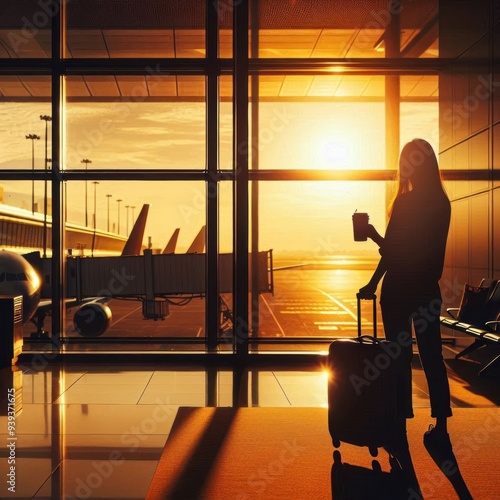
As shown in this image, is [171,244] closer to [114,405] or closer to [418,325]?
[114,405]

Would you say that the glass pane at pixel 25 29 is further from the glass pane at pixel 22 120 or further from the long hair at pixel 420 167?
the long hair at pixel 420 167

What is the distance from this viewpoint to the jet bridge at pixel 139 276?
495 inches

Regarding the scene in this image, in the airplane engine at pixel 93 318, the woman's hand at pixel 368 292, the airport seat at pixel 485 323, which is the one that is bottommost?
the airplane engine at pixel 93 318

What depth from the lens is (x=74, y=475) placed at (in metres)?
3.08

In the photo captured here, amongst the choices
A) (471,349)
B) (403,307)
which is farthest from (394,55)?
(403,307)

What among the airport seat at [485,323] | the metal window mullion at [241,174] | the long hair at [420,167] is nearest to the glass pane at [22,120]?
the metal window mullion at [241,174]

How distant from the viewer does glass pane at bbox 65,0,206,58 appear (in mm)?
7242

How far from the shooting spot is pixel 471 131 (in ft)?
25.0

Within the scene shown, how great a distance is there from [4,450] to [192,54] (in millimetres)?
5447

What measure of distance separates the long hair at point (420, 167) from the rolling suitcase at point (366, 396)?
98 centimetres

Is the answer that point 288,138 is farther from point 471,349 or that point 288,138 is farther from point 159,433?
point 159,433

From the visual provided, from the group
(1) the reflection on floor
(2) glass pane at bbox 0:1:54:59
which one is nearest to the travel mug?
(1) the reflection on floor

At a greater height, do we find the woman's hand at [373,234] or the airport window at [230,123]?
the airport window at [230,123]

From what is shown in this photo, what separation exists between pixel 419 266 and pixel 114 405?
2672 mm
